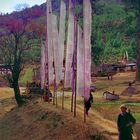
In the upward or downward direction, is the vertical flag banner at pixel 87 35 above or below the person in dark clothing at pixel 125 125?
above

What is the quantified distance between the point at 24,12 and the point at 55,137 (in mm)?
91829

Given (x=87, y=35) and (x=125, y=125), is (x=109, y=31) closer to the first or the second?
(x=87, y=35)

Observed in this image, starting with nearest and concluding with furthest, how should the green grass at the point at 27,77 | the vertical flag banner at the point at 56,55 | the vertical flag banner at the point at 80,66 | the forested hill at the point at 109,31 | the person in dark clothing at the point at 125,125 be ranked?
the person in dark clothing at the point at 125,125
the vertical flag banner at the point at 80,66
the vertical flag banner at the point at 56,55
the forested hill at the point at 109,31
the green grass at the point at 27,77

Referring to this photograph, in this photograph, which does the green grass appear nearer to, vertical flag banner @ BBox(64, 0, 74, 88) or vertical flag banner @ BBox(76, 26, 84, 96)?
vertical flag banner @ BBox(64, 0, 74, 88)

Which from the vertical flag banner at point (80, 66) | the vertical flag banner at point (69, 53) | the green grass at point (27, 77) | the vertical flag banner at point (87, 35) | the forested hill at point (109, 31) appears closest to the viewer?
the vertical flag banner at point (87, 35)

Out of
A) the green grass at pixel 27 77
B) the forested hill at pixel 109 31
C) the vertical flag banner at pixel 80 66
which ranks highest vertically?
the forested hill at pixel 109 31

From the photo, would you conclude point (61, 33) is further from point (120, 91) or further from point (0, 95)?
point (0, 95)

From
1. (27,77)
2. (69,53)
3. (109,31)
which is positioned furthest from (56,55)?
(109,31)

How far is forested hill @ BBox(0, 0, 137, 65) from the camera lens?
208ft

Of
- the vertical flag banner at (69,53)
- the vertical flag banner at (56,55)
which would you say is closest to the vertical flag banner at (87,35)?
the vertical flag banner at (69,53)

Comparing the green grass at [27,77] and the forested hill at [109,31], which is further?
the green grass at [27,77]

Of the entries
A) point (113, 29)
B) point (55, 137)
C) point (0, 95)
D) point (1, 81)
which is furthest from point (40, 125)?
point (113, 29)

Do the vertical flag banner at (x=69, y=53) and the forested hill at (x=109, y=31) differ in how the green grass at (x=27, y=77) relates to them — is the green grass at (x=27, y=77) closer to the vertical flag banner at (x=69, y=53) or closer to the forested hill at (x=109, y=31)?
the forested hill at (x=109, y=31)

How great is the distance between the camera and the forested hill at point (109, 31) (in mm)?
63406
